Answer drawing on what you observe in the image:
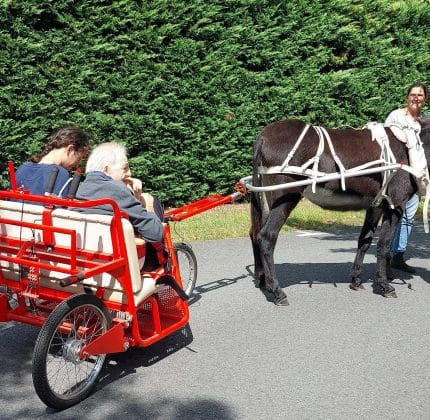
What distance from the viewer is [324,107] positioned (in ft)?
38.4

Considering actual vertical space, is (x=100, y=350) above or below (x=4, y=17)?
below

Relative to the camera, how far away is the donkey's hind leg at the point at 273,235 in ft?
19.2

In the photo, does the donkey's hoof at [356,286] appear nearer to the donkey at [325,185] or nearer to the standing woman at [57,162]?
the donkey at [325,185]

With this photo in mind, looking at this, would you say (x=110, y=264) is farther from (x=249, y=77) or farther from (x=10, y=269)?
(x=249, y=77)

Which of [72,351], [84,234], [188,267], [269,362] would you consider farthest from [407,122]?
[72,351]

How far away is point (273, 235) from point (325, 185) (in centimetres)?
70

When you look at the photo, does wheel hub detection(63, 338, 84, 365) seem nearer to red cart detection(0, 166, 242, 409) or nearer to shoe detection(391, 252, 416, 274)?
red cart detection(0, 166, 242, 409)

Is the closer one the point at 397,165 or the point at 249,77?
the point at 397,165

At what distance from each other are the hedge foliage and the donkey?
3.95 meters

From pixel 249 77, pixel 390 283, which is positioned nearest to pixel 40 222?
pixel 390 283

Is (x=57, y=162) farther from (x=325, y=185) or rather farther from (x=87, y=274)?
(x=325, y=185)

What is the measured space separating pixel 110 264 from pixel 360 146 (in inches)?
125

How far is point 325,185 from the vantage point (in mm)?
5984

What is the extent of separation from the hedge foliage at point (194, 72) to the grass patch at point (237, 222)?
0.63 meters
